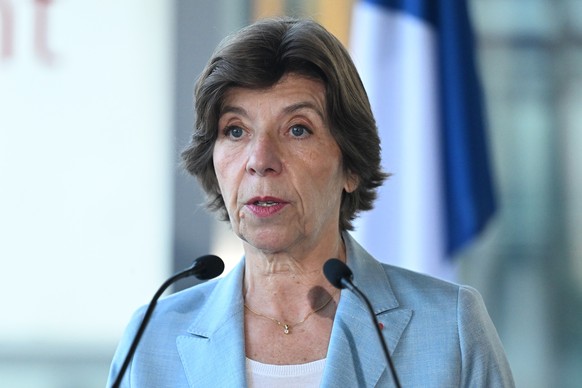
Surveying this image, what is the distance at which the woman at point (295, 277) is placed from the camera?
2070 millimetres

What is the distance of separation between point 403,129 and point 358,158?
1512 millimetres

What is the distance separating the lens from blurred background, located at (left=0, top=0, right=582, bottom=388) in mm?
4215

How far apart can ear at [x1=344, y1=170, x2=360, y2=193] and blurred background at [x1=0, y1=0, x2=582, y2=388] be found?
1.92 meters

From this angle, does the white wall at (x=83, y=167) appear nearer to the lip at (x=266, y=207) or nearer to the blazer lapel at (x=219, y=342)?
the blazer lapel at (x=219, y=342)

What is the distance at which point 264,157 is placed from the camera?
2.06 metres

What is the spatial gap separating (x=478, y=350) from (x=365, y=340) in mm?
224

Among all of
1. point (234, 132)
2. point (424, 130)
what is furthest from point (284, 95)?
point (424, 130)

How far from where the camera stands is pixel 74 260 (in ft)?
13.9

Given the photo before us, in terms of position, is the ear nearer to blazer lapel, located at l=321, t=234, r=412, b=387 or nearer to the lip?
blazer lapel, located at l=321, t=234, r=412, b=387

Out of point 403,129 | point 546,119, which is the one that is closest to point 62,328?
point 403,129

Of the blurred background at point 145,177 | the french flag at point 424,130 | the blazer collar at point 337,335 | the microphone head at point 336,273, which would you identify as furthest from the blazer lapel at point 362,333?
the blurred background at point 145,177

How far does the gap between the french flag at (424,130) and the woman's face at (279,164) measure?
153cm

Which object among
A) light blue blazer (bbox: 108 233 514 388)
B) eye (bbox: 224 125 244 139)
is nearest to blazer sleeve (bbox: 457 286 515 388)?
light blue blazer (bbox: 108 233 514 388)

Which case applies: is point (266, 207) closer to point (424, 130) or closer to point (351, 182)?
point (351, 182)
